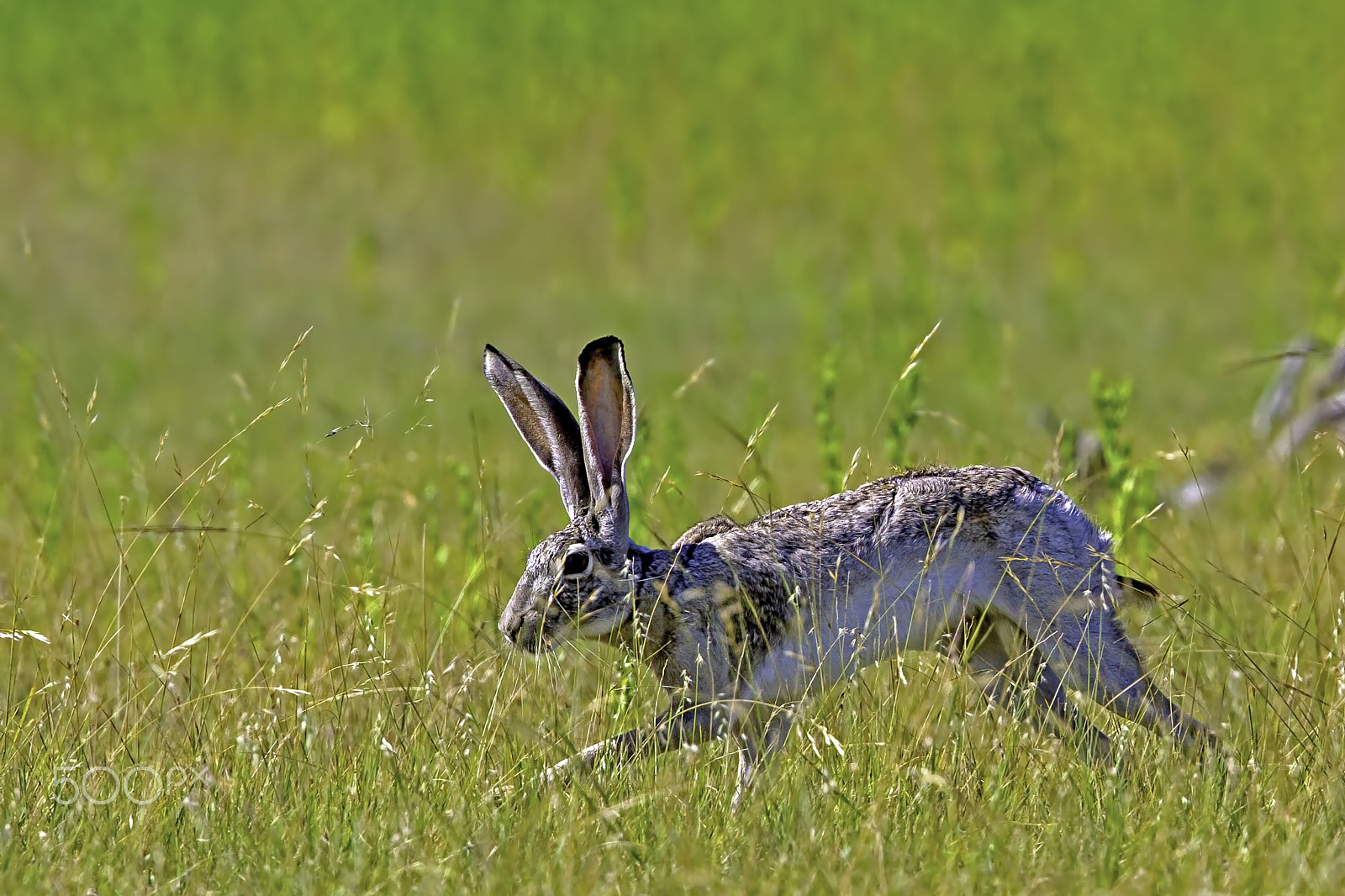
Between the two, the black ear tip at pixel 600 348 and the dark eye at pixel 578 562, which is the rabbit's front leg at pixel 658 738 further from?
the black ear tip at pixel 600 348

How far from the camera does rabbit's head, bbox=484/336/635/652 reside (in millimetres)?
4191

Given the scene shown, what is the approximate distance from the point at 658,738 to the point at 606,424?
733mm

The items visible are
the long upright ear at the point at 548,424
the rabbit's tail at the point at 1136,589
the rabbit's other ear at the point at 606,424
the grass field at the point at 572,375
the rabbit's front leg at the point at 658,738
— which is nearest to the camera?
the grass field at the point at 572,375

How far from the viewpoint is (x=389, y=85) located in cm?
2100

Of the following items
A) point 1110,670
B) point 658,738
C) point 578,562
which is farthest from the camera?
point 1110,670

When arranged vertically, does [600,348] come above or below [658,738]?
above

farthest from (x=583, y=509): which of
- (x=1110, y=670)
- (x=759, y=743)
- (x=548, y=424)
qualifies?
(x=1110, y=670)

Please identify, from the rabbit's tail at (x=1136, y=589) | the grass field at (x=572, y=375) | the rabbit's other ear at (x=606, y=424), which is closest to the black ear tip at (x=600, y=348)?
the rabbit's other ear at (x=606, y=424)

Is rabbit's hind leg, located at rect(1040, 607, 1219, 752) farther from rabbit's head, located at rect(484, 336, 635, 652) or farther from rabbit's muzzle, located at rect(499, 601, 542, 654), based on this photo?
rabbit's muzzle, located at rect(499, 601, 542, 654)

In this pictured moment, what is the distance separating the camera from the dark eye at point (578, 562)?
13.8ft

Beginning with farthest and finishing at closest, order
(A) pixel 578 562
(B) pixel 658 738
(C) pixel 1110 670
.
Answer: (C) pixel 1110 670, (A) pixel 578 562, (B) pixel 658 738

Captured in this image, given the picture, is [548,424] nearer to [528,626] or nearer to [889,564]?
[528,626]

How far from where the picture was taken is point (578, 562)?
13.9ft

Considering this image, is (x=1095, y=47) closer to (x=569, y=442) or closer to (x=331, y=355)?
(x=331, y=355)
